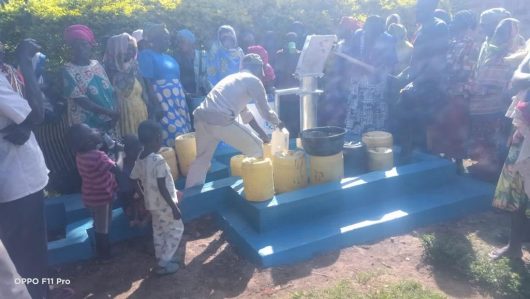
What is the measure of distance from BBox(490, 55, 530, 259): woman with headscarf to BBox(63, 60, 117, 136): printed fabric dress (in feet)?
12.9

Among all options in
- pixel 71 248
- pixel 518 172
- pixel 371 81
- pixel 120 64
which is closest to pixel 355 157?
pixel 371 81

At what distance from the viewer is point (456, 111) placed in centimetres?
527

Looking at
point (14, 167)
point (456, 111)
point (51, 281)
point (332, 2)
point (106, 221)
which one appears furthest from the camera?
point (332, 2)

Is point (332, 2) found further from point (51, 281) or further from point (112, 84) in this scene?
point (51, 281)

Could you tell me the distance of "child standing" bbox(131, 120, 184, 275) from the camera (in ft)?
11.8

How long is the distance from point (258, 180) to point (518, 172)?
91.2 inches

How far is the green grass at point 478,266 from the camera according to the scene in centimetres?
327

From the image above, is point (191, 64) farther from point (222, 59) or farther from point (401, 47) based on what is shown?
point (401, 47)

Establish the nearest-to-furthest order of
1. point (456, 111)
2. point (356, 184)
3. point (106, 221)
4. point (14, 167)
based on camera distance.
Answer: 1. point (14, 167)
2. point (106, 221)
3. point (356, 184)
4. point (456, 111)

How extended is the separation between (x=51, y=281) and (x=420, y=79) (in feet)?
15.0

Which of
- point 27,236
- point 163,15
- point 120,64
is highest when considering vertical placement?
point 163,15

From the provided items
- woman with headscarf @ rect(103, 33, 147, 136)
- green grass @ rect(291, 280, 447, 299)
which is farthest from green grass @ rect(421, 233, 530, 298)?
woman with headscarf @ rect(103, 33, 147, 136)

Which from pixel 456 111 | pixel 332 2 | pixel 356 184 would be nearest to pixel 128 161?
pixel 356 184

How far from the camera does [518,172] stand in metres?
3.48
